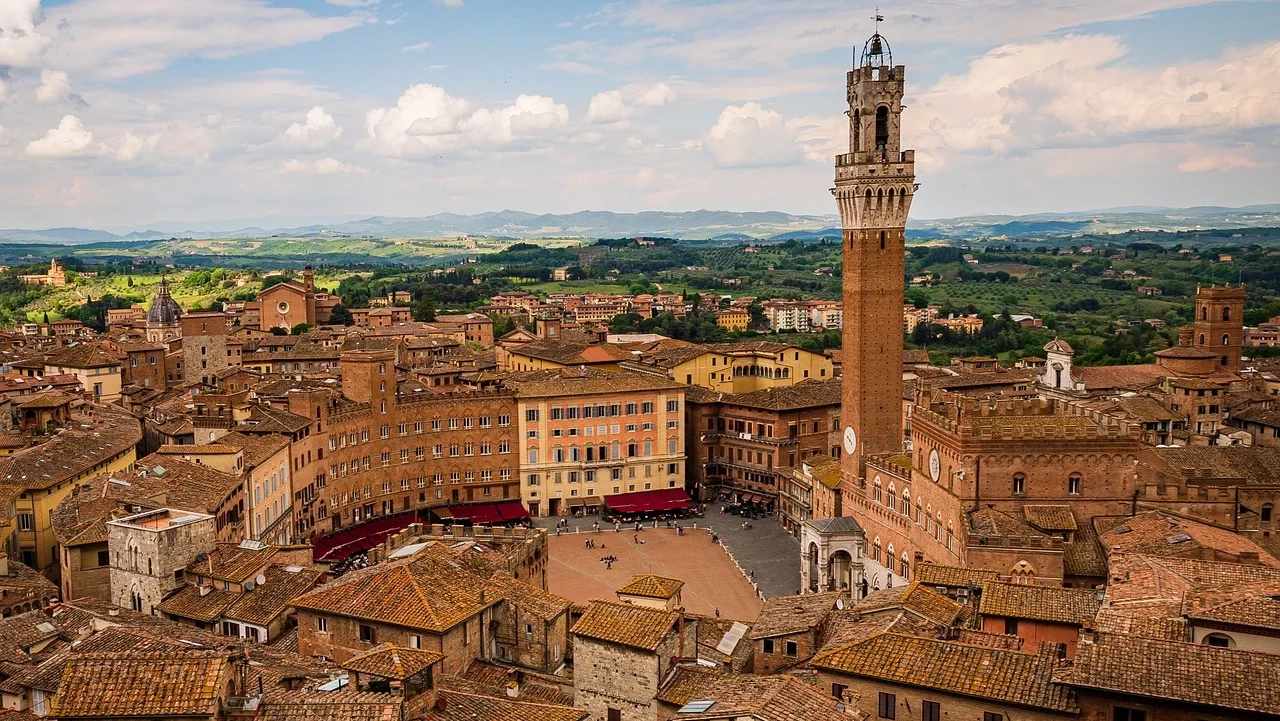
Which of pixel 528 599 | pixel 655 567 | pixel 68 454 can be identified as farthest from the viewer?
pixel 655 567

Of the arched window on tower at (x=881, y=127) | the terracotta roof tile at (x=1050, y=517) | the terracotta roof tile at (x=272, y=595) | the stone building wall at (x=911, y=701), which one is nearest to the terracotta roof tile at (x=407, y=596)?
the terracotta roof tile at (x=272, y=595)

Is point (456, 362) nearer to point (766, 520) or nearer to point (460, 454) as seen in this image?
point (460, 454)

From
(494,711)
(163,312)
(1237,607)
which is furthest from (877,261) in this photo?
(163,312)

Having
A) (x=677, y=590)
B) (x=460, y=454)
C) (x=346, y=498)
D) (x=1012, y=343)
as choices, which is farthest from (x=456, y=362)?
(x=1012, y=343)

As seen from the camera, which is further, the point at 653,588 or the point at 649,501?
the point at 649,501

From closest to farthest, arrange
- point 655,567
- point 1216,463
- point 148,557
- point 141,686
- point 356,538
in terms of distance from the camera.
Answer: point 141,686, point 148,557, point 1216,463, point 655,567, point 356,538

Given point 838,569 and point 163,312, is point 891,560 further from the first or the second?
point 163,312

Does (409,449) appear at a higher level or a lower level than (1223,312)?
lower

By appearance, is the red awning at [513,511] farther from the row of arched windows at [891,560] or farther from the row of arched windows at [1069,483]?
the row of arched windows at [1069,483]

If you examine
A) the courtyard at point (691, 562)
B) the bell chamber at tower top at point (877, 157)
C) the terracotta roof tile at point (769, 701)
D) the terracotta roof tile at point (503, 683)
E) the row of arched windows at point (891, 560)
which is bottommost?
the courtyard at point (691, 562)
